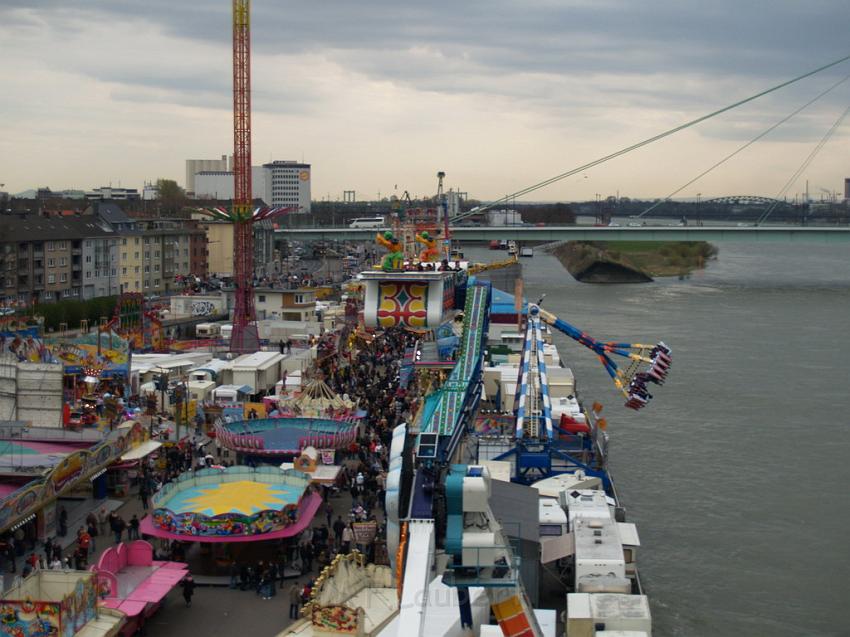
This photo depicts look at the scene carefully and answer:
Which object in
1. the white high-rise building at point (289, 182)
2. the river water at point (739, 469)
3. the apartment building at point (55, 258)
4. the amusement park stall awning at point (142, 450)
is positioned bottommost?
the river water at point (739, 469)

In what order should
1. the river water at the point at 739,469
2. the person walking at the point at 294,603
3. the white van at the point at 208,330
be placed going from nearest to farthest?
the person walking at the point at 294,603 → the river water at the point at 739,469 → the white van at the point at 208,330

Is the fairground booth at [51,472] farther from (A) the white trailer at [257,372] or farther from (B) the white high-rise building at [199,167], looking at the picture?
(B) the white high-rise building at [199,167]

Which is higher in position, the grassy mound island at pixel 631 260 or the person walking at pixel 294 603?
the grassy mound island at pixel 631 260

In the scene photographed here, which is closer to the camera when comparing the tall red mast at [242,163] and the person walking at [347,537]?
the person walking at [347,537]

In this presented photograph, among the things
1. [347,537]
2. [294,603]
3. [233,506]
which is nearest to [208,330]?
[347,537]

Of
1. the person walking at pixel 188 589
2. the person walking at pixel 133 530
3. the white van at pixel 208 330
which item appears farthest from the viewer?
the white van at pixel 208 330

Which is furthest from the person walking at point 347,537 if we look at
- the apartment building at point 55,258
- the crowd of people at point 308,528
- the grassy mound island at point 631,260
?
the grassy mound island at point 631,260
